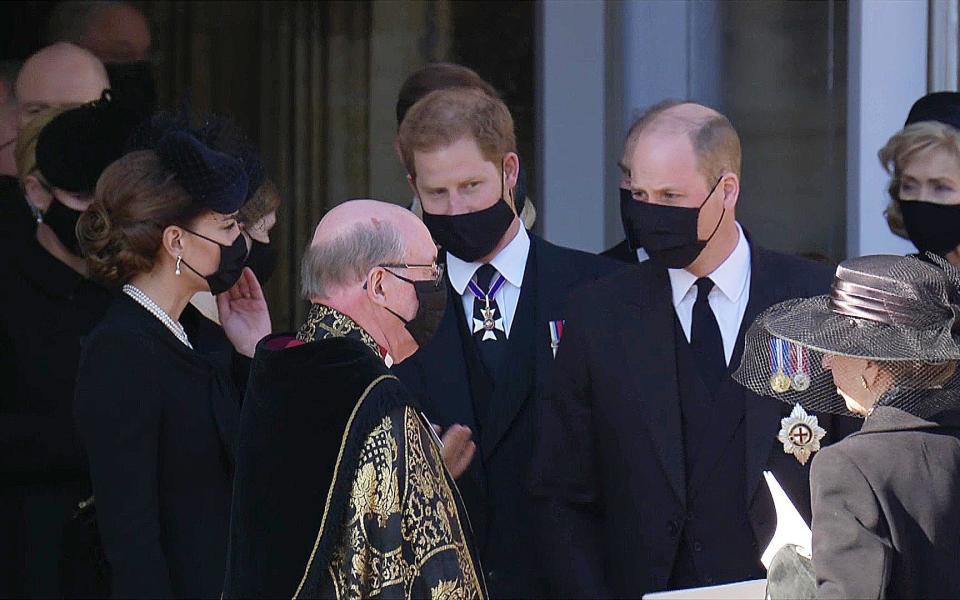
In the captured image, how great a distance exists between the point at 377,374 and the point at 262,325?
4.58 ft

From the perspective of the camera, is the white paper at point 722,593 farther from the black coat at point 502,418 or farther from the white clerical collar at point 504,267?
the white clerical collar at point 504,267

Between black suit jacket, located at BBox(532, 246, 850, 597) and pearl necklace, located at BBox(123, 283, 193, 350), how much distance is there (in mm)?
914

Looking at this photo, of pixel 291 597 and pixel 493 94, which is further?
pixel 493 94

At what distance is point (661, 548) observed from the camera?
3932 millimetres

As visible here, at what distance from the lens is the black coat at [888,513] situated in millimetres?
2719

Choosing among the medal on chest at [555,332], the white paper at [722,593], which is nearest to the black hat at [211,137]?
the medal on chest at [555,332]

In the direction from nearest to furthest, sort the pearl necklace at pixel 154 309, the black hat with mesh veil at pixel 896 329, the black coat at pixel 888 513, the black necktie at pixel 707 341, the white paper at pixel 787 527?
the black coat at pixel 888 513, the black hat with mesh veil at pixel 896 329, the white paper at pixel 787 527, the black necktie at pixel 707 341, the pearl necklace at pixel 154 309

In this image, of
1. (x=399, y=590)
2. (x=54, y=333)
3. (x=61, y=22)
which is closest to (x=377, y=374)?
(x=399, y=590)

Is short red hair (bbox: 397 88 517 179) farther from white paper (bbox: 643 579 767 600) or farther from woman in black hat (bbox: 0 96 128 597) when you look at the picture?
white paper (bbox: 643 579 767 600)

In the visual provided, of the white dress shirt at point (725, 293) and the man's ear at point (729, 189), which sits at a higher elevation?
the man's ear at point (729, 189)

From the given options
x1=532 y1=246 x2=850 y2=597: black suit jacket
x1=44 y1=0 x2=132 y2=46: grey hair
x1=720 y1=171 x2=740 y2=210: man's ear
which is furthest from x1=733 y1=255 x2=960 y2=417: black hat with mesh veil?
x1=44 y1=0 x2=132 y2=46: grey hair

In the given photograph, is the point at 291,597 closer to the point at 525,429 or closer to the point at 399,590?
the point at 399,590

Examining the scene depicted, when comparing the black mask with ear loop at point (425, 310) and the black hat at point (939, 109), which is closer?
the black mask with ear loop at point (425, 310)

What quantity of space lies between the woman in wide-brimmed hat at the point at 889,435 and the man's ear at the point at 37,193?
2451 millimetres
